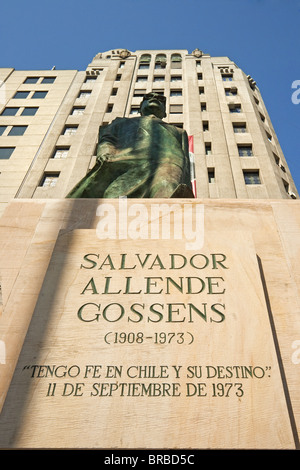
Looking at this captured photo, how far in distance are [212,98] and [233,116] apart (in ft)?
10.3

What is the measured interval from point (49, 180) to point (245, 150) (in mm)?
14760

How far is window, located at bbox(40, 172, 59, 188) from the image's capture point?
2775 centimetres

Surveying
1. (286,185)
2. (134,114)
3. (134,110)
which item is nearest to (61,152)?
(134,114)

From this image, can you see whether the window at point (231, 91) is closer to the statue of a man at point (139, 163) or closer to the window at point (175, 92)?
the window at point (175, 92)

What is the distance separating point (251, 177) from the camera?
28078mm

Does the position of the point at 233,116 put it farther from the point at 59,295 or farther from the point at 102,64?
the point at 59,295

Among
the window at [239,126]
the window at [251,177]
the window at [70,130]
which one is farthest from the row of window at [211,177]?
the window at [239,126]

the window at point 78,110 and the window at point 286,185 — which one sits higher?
the window at point 78,110

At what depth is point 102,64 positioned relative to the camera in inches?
1650

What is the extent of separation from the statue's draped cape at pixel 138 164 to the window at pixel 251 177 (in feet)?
68.0

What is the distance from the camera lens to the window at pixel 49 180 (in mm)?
27750

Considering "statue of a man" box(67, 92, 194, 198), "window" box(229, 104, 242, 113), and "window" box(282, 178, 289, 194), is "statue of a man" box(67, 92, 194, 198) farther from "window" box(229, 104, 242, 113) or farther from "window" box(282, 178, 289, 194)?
"window" box(229, 104, 242, 113)

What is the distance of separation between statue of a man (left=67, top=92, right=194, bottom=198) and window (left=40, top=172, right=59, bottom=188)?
20.4 m
